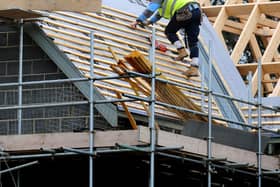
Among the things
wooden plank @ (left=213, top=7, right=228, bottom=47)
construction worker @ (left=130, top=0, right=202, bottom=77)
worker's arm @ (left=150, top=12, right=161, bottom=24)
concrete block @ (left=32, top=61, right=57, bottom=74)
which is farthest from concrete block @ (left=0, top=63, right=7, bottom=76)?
wooden plank @ (left=213, top=7, right=228, bottom=47)

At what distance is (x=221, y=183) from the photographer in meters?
20.1

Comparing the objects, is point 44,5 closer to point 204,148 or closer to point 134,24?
point 204,148

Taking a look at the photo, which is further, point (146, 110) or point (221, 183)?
point (221, 183)

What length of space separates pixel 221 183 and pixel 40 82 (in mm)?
3896

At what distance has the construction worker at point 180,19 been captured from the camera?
68.2 feet

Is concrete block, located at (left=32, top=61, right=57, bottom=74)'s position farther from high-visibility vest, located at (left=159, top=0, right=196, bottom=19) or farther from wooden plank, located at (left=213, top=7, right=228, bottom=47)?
wooden plank, located at (left=213, top=7, right=228, bottom=47)

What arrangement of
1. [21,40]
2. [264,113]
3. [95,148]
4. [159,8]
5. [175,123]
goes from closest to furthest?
[95,148] < [21,40] < [175,123] < [159,8] < [264,113]

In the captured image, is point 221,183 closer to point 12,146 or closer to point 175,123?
point 175,123

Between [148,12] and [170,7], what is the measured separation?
13.8 inches

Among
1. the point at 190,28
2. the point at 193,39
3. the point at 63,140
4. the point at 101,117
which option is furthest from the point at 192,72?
the point at 63,140

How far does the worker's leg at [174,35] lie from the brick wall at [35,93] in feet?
8.60

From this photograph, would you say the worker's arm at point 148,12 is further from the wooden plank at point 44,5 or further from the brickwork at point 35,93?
the wooden plank at point 44,5

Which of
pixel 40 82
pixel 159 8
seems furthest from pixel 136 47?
pixel 40 82

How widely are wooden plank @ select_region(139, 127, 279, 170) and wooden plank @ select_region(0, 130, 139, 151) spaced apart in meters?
0.23
